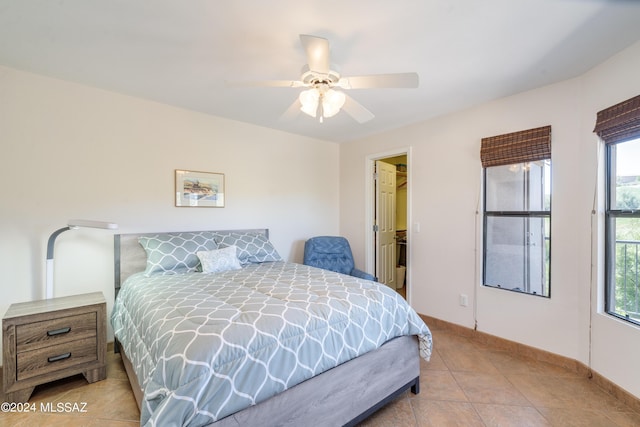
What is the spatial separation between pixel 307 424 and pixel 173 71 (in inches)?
102

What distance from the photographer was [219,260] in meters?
2.67

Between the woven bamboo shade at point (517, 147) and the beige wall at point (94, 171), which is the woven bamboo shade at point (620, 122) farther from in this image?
the beige wall at point (94, 171)

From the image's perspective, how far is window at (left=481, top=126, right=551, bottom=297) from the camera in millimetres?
2498

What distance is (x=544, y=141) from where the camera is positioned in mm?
2439

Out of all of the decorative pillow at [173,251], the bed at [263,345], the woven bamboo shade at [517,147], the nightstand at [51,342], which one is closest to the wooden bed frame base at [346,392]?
the bed at [263,345]

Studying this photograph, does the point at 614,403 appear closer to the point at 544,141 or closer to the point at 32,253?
the point at 544,141

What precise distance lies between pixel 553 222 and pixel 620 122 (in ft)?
2.84

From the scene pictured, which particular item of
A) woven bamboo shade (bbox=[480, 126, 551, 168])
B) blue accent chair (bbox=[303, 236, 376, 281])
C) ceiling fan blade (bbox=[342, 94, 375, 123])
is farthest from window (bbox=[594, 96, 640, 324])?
blue accent chair (bbox=[303, 236, 376, 281])

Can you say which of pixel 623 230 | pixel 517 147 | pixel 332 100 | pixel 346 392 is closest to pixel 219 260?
pixel 346 392

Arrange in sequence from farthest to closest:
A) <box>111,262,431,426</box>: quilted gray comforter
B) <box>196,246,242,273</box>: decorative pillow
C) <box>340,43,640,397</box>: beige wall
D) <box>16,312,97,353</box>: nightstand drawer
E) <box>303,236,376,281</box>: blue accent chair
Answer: <box>303,236,376,281</box>: blue accent chair, <box>196,246,242,273</box>: decorative pillow, <box>340,43,640,397</box>: beige wall, <box>16,312,97,353</box>: nightstand drawer, <box>111,262,431,426</box>: quilted gray comforter

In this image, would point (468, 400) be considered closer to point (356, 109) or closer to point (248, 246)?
point (356, 109)

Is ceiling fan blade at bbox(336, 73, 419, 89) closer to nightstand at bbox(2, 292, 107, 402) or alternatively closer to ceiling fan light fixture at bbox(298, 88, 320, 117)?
ceiling fan light fixture at bbox(298, 88, 320, 117)

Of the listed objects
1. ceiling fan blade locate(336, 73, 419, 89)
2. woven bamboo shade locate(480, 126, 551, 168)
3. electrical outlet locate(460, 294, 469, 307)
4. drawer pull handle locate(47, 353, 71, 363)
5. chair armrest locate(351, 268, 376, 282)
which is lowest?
drawer pull handle locate(47, 353, 71, 363)

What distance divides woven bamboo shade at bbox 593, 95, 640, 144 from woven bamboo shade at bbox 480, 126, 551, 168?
35cm
